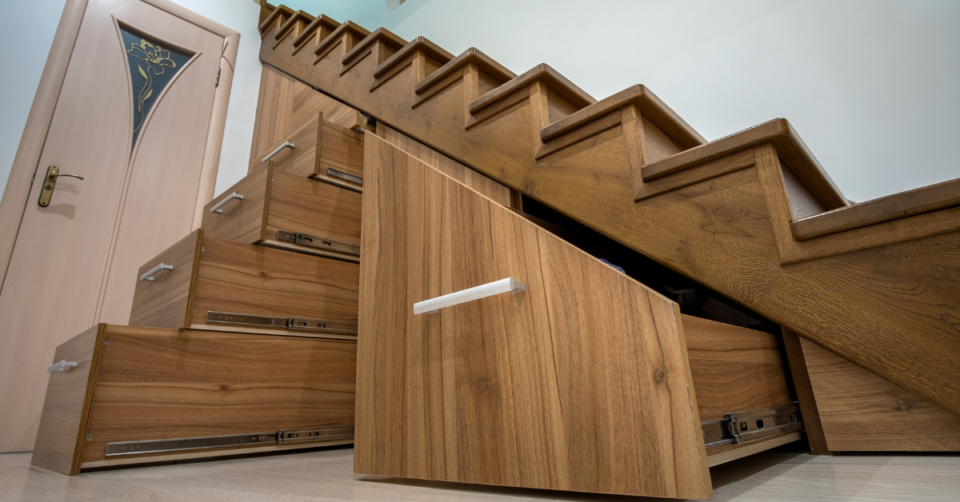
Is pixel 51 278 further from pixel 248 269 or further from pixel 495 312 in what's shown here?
pixel 495 312

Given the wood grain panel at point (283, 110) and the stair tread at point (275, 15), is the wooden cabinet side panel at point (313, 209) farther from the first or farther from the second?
the stair tread at point (275, 15)

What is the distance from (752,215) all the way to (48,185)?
84.3 inches

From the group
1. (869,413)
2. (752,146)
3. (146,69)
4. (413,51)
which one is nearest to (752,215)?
(752,146)

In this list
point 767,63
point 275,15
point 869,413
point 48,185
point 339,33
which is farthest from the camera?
point 275,15

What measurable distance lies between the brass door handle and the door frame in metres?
0.04

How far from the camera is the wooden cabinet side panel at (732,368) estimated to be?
0.55 meters

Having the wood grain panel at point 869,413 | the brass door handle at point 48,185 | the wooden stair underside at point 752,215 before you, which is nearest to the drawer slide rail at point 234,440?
the wooden stair underside at point 752,215

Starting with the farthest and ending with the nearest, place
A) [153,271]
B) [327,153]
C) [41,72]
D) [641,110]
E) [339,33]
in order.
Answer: [41,72], [339,33], [327,153], [153,271], [641,110]

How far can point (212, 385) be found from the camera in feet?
3.34

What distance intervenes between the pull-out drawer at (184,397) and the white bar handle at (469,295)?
57 cm

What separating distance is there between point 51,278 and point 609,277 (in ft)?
6.35

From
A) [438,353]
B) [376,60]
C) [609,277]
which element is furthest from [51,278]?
[609,277]

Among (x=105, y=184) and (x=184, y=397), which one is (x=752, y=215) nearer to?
(x=184, y=397)

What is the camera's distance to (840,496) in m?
0.47
